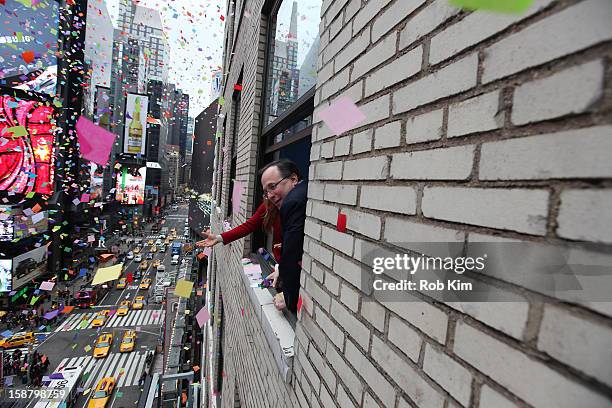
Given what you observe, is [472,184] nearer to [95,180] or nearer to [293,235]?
[293,235]

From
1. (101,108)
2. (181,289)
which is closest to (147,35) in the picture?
(101,108)

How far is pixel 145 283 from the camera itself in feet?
97.8

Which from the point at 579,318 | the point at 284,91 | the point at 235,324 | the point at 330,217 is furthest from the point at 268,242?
the point at 579,318

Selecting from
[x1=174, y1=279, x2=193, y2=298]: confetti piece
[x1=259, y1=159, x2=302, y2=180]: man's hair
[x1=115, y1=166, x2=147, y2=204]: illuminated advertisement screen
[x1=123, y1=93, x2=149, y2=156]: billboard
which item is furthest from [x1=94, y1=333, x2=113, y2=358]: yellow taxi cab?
[x1=115, y1=166, x2=147, y2=204]: illuminated advertisement screen

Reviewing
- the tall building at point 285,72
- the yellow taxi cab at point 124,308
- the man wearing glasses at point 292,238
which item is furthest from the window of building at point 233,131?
the yellow taxi cab at point 124,308

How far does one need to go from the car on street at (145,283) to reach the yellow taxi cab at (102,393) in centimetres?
1380

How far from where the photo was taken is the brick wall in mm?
548

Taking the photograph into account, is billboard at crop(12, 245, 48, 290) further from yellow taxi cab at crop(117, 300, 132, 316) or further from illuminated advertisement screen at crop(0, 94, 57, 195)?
yellow taxi cab at crop(117, 300, 132, 316)

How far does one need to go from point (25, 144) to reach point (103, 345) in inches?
493

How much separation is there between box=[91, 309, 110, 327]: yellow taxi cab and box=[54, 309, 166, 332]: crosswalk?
0.81 feet

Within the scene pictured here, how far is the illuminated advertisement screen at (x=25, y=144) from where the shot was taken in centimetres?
1702

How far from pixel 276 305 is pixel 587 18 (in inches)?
99.0

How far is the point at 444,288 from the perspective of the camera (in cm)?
84

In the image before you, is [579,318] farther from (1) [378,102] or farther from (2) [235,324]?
(2) [235,324]
